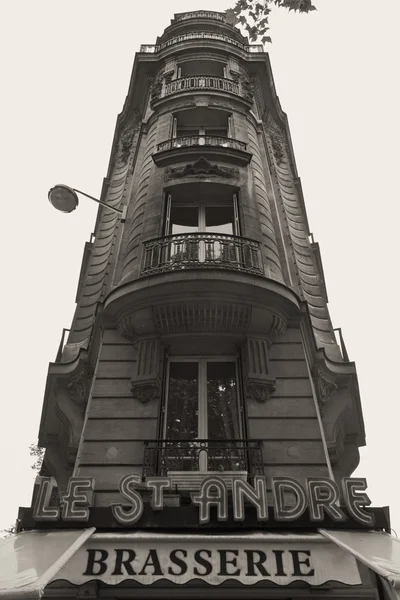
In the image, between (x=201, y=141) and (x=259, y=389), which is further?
(x=201, y=141)

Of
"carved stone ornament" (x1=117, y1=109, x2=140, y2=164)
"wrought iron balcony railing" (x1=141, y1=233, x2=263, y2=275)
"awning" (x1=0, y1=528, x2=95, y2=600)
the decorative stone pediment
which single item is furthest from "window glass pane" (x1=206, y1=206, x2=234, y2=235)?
"carved stone ornament" (x1=117, y1=109, x2=140, y2=164)

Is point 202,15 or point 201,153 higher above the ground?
point 202,15

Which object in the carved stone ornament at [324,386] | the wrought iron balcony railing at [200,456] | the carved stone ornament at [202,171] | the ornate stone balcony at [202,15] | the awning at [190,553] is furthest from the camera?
the ornate stone balcony at [202,15]

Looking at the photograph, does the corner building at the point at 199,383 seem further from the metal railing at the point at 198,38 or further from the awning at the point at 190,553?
the metal railing at the point at 198,38

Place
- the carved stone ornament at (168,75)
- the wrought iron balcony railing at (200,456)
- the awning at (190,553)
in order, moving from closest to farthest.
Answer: the awning at (190,553) < the wrought iron balcony railing at (200,456) < the carved stone ornament at (168,75)

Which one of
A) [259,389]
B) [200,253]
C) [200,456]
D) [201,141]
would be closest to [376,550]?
[200,456]

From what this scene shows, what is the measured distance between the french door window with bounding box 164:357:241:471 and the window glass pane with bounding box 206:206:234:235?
13.5ft

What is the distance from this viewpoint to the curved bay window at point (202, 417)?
907 cm

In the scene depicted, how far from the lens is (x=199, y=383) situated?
10219 mm

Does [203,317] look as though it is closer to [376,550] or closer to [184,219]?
[184,219]

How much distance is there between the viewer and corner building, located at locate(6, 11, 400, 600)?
291 inches

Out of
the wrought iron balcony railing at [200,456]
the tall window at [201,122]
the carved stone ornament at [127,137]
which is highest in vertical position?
the carved stone ornament at [127,137]

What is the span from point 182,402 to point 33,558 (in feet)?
13.0

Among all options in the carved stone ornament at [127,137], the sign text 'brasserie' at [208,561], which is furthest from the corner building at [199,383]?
the carved stone ornament at [127,137]
